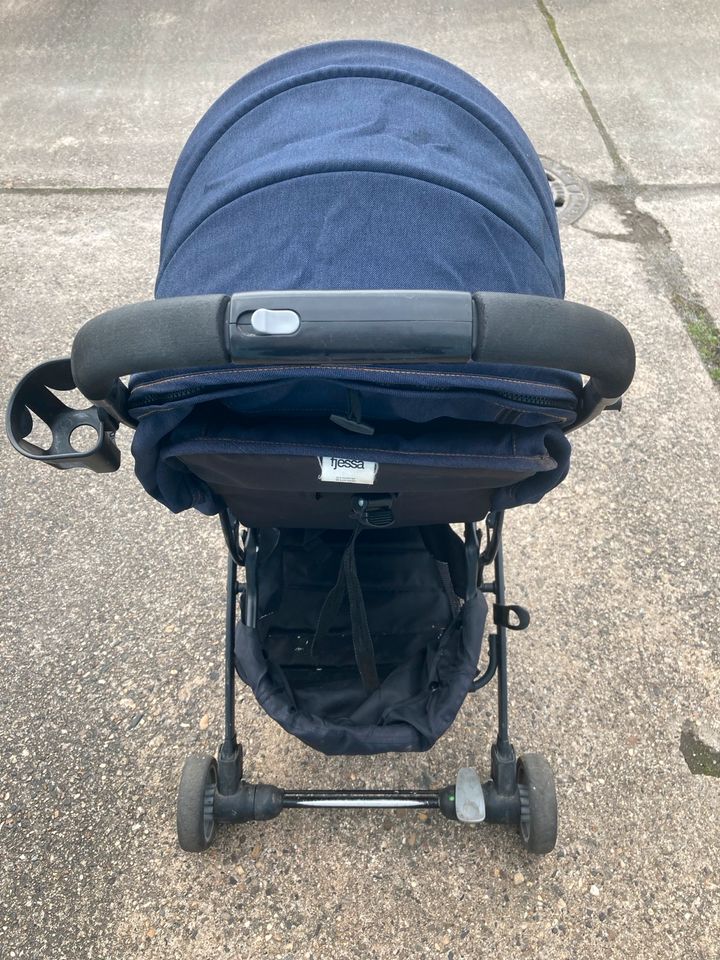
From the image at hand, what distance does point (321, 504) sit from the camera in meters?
1.37

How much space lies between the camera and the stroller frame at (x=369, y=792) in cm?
167

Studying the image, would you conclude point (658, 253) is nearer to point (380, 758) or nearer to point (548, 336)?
point (380, 758)

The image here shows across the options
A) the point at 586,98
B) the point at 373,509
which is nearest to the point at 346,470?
the point at 373,509

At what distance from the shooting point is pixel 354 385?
98cm

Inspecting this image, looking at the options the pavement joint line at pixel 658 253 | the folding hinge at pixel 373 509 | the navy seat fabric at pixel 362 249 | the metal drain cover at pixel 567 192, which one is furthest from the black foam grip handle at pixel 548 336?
the metal drain cover at pixel 567 192

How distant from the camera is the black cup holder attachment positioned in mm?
1119

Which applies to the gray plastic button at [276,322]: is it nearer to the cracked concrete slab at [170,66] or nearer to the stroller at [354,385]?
the stroller at [354,385]

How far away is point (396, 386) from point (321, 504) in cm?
43

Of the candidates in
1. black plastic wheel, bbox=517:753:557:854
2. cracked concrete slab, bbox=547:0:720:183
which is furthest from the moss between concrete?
black plastic wheel, bbox=517:753:557:854

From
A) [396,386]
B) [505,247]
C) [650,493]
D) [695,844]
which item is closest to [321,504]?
[396,386]

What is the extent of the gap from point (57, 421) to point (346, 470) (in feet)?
1.67

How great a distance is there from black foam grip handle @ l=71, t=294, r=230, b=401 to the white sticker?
308 mm

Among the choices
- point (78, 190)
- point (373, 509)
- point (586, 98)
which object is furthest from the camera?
point (586, 98)

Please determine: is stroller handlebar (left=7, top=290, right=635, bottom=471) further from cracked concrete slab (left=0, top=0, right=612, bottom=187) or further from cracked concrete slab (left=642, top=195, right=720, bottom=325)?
cracked concrete slab (left=0, top=0, right=612, bottom=187)
